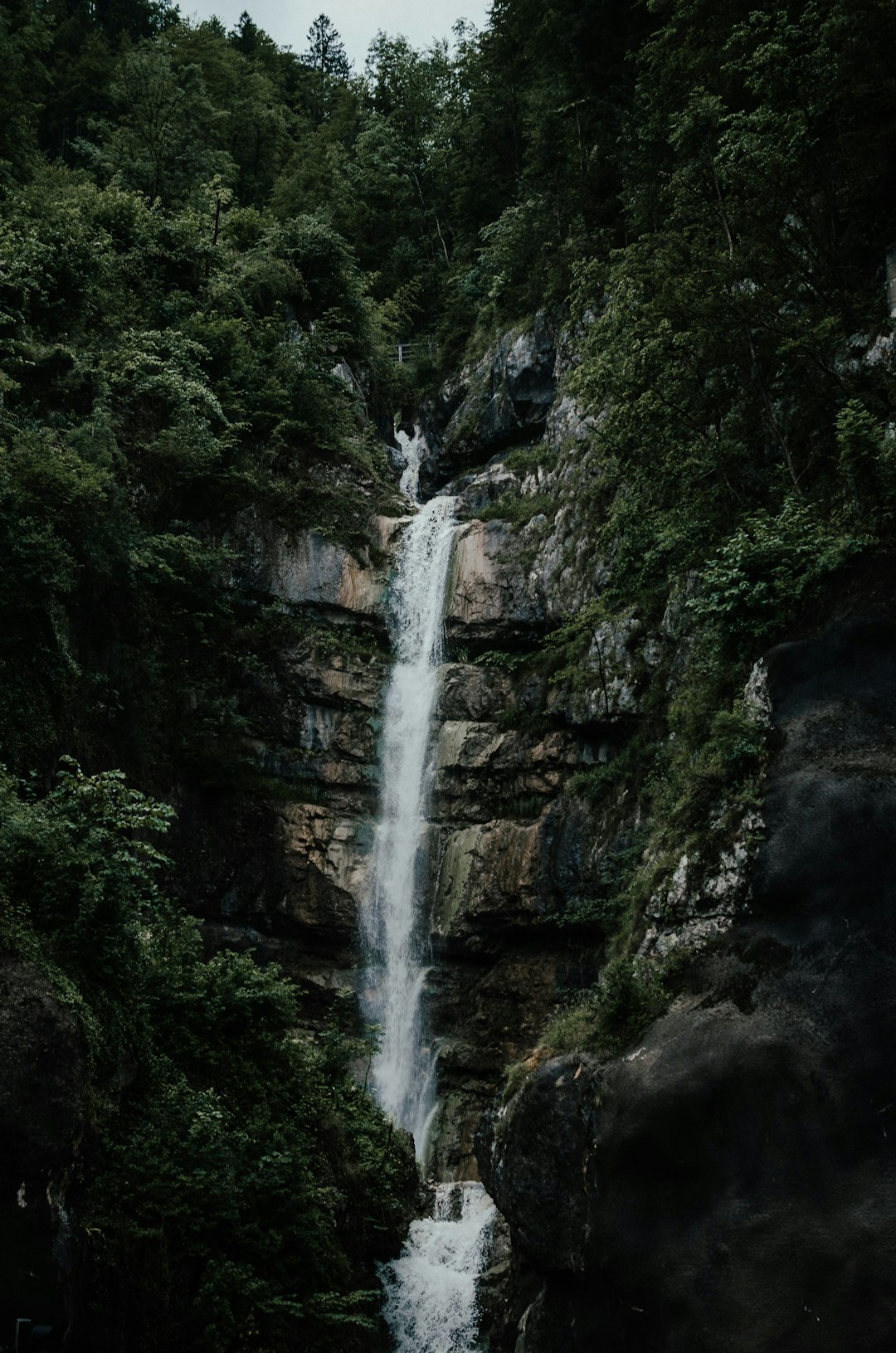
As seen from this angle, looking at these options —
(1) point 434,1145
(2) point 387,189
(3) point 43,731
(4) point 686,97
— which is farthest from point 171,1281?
(2) point 387,189

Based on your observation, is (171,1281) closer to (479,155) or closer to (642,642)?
(642,642)

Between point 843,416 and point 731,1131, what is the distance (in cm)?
733

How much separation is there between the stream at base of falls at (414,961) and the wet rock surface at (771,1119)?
2.46 metres

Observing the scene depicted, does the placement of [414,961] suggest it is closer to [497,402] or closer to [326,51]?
[497,402]

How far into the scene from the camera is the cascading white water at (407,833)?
1736 centimetres

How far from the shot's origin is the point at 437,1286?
12.4 m

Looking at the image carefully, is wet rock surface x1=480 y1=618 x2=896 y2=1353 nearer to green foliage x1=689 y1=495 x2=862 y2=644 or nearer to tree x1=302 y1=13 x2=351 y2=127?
green foliage x1=689 y1=495 x2=862 y2=644

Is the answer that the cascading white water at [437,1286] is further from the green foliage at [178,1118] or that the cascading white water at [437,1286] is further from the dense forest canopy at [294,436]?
the dense forest canopy at [294,436]

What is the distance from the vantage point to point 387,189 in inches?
1321

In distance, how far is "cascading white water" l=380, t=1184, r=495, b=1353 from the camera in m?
12.0

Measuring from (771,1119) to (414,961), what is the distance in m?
10.4

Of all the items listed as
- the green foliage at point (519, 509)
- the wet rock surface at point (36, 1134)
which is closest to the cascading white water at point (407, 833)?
the green foliage at point (519, 509)

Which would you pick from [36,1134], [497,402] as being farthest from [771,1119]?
[497,402]

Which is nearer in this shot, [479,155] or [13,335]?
[13,335]
